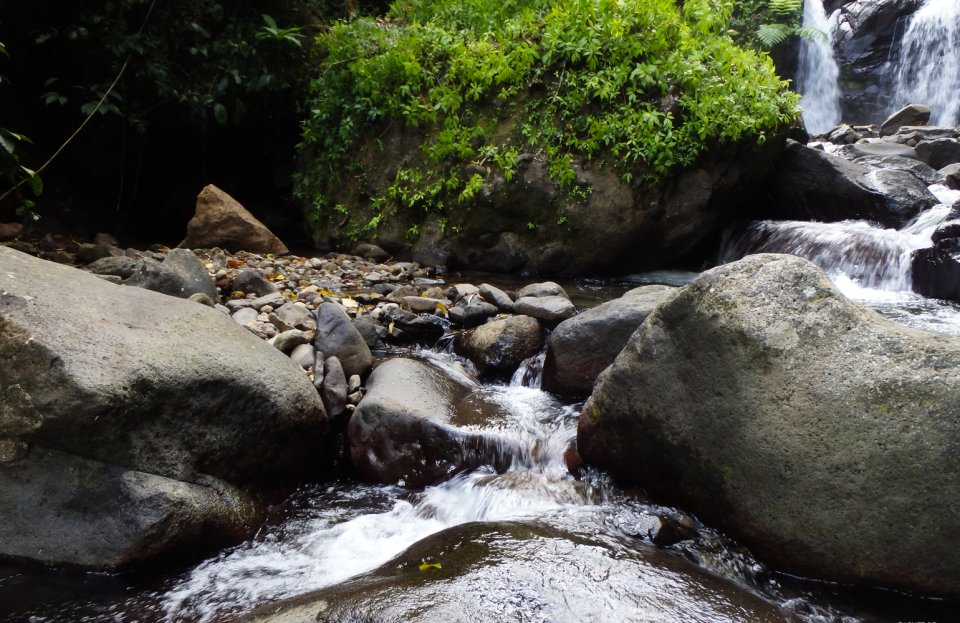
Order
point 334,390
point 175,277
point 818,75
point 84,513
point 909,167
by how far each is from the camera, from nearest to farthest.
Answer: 1. point 84,513
2. point 334,390
3. point 175,277
4. point 909,167
5. point 818,75

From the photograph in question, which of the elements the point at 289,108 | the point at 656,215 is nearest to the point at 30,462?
the point at 656,215

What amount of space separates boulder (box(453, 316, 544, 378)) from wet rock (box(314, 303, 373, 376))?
861 mm

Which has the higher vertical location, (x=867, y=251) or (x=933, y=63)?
(x=933, y=63)

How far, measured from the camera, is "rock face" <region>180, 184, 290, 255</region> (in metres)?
7.11

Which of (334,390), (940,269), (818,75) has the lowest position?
(334,390)

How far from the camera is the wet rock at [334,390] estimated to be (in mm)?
3918

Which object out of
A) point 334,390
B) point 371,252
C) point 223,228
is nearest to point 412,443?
point 334,390

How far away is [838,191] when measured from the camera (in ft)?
26.6

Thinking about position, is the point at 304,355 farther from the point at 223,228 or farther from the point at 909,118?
the point at 909,118

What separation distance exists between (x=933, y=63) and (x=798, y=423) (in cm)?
1703

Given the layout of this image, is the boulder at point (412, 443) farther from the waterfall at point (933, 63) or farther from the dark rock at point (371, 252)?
the waterfall at point (933, 63)

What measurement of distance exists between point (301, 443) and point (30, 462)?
122cm

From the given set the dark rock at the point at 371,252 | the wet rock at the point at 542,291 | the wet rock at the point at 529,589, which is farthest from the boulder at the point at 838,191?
the wet rock at the point at 529,589

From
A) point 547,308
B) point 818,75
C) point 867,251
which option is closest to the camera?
point 547,308
